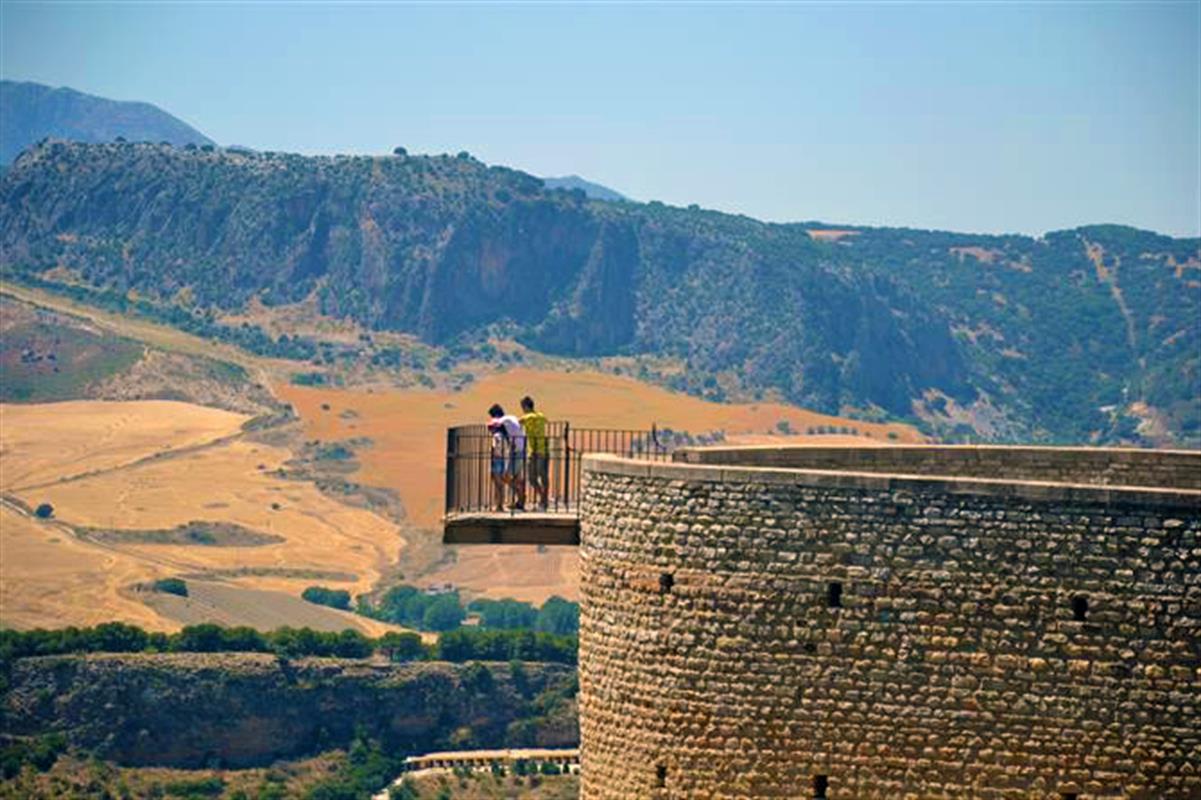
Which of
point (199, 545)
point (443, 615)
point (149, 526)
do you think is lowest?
point (443, 615)

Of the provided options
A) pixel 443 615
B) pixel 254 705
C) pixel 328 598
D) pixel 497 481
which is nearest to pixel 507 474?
pixel 497 481

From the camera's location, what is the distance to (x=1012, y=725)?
17375 mm

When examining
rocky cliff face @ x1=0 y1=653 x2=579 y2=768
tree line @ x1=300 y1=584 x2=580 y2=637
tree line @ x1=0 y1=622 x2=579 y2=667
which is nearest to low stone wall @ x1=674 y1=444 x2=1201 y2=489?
rocky cliff face @ x1=0 y1=653 x2=579 y2=768

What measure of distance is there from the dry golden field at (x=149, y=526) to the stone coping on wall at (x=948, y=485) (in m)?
124

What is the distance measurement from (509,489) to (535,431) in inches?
25.5

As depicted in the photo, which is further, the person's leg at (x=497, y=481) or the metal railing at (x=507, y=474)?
the person's leg at (x=497, y=481)

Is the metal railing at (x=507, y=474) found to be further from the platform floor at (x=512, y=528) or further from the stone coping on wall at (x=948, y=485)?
the stone coping on wall at (x=948, y=485)

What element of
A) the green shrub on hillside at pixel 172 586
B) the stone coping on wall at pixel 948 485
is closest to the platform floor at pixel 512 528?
the stone coping on wall at pixel 948 485

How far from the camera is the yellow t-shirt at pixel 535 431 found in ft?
80.1

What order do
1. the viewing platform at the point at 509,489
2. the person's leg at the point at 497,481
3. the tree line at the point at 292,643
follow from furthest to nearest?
1. the tree line at the point at 292,643
2. the person's leg at the point at 497,481
3. the viewing platform at the point at 509,489

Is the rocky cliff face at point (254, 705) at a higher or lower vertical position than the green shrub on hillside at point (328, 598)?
lower

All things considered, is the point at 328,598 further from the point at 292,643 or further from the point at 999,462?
the point at 999,462

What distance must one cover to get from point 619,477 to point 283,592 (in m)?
141

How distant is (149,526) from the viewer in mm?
173500
